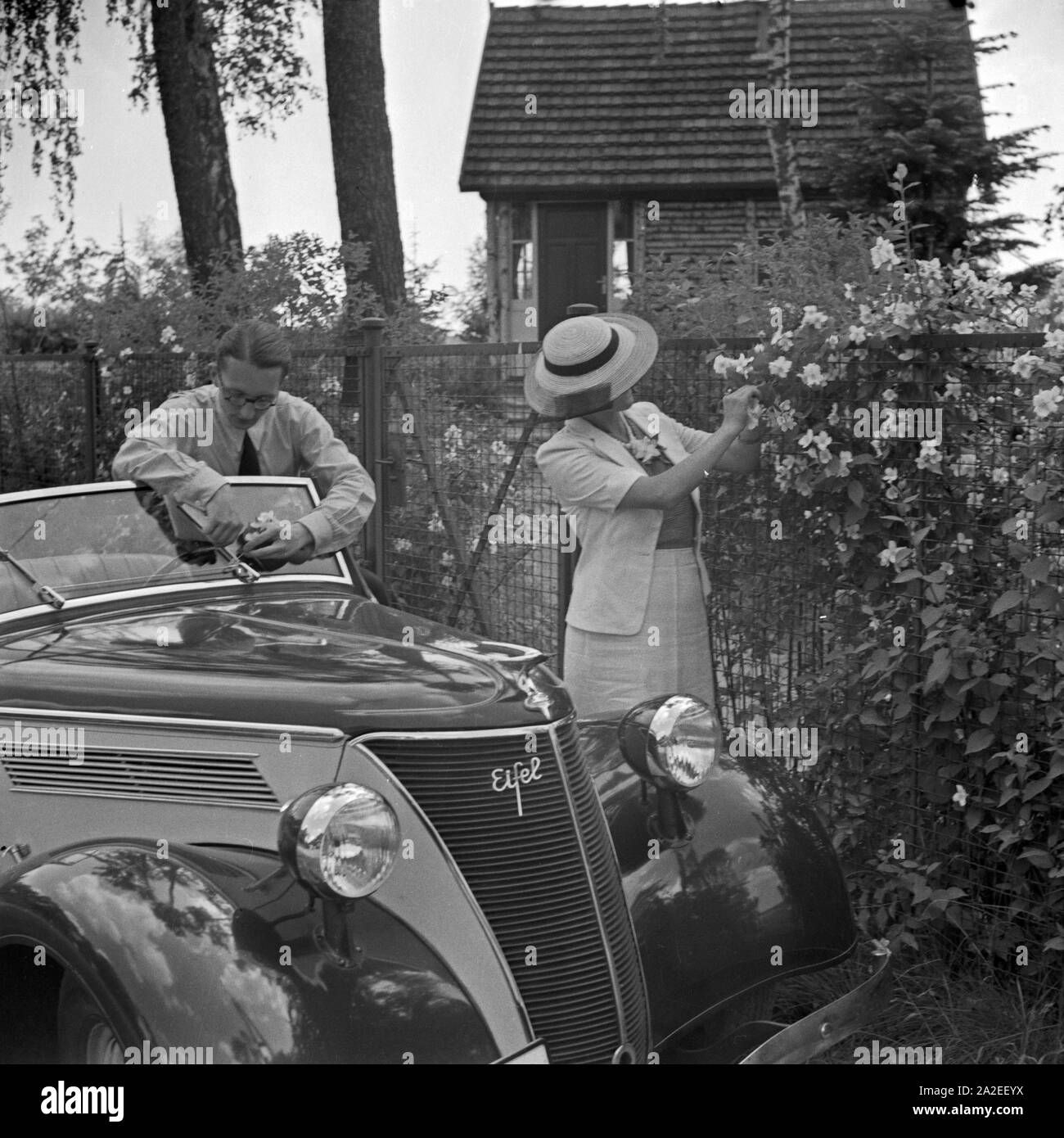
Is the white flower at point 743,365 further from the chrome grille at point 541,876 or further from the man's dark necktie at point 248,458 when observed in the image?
the chrome grille at point 541,876

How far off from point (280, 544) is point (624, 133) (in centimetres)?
1666

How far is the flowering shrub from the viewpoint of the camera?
3.90 meters

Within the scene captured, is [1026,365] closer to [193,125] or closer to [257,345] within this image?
[257,345]

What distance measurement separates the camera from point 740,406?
4.43 metres

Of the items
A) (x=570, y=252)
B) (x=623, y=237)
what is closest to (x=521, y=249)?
(x=570, y=252)

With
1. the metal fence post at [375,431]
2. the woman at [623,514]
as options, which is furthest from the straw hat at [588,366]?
the metal fence post at [375,431]

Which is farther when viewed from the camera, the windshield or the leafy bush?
the leafy bush

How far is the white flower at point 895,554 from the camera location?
4.25 meters

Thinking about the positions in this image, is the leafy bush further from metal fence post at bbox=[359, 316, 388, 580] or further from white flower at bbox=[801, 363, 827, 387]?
metal fence post at bbox=[359, 316, 388, 580]

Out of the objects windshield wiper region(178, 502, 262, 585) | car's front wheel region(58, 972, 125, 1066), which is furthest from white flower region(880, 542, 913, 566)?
car's front wheel region(58, 972, 125, 1066)

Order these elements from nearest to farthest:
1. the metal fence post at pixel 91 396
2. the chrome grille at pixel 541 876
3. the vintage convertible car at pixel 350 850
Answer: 1. the vintage convertible car at pixel 350 850
2. the chrome grille at pixel 541 876
3. the metal fence post at pixel 91 396

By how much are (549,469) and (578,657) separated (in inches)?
24.9

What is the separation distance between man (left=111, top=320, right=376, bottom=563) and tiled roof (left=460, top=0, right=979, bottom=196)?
14.5 m
